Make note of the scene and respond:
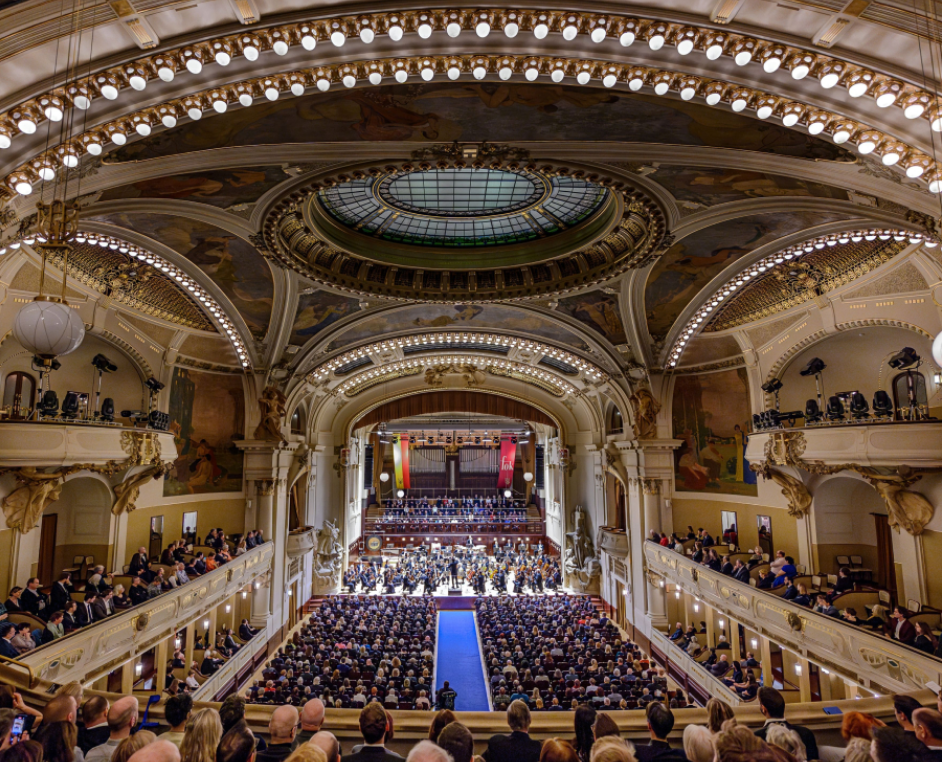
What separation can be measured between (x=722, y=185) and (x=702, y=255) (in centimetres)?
342

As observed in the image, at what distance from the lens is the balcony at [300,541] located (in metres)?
20.0

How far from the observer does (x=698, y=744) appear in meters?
3.10

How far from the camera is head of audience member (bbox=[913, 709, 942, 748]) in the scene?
123 inches

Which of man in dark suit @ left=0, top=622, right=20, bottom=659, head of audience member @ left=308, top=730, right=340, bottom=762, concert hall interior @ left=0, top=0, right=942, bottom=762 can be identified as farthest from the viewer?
man in dark suit @ left=0, top=622, right=20, bottom=659

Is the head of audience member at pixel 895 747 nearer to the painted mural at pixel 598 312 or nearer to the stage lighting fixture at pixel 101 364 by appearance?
the painted mural at pixel 598 312

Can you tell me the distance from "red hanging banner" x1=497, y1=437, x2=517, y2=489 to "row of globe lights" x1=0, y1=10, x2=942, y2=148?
3150 cm

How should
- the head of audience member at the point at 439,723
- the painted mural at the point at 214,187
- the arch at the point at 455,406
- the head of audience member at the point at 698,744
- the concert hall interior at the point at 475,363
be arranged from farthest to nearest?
the arch at the point at 455,406
the painted mural at the point at 214,187
the concert hall interior at the point at 475,363
the head of audience member at the point at 439,723
the head of audience member at the point at 698,744

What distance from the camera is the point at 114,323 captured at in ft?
43.4

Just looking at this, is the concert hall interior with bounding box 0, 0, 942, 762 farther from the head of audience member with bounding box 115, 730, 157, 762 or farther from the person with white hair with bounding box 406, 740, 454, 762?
the head of audience member with bounding box 115, 730, 157, 762

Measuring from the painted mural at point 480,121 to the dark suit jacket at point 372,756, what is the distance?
5.93 m

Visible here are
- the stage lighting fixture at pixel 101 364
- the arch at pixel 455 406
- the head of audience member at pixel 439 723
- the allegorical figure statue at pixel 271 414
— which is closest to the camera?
the head of audience member at pixel 439 723

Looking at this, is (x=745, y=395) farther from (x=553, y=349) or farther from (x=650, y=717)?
(x=650, y=717)

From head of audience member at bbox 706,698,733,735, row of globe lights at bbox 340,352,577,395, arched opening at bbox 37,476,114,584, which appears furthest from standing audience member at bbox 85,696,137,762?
row of globe lights at bbox 340,352,577,395

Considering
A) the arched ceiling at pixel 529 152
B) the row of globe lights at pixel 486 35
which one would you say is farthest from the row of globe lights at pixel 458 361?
the row of globe lights at pixel 486 35
